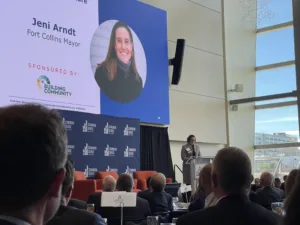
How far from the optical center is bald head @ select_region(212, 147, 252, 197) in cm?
185

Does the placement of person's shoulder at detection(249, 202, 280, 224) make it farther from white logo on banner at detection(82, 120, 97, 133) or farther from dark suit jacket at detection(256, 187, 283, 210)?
white logo on banner at detection(82, 120, 97, 133)

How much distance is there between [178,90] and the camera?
10.7 metres

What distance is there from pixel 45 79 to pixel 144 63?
108 inches

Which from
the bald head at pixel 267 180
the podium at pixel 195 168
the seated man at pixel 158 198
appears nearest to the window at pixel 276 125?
the podium at pixel 195 168

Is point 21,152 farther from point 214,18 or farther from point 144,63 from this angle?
point 214,18

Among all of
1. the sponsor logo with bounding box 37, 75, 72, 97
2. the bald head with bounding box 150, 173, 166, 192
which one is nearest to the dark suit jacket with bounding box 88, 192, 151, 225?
the bald head with bounding box 150, 173, 166, 192

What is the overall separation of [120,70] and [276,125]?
6269 mm

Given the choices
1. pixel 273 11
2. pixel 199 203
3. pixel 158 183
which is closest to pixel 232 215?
pixel 199 203

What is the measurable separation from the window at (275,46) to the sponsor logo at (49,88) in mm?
7766

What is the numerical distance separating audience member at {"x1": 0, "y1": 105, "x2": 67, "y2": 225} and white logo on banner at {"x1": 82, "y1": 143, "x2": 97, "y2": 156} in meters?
6.57

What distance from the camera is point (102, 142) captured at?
7.75m

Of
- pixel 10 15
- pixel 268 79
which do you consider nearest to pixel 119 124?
pixel 10 15

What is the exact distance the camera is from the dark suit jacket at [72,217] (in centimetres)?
209

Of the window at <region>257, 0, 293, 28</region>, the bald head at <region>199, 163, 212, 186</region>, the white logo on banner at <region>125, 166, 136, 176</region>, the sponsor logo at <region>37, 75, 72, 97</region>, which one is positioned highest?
the window at <region>257, 0, 293, 28</region>
